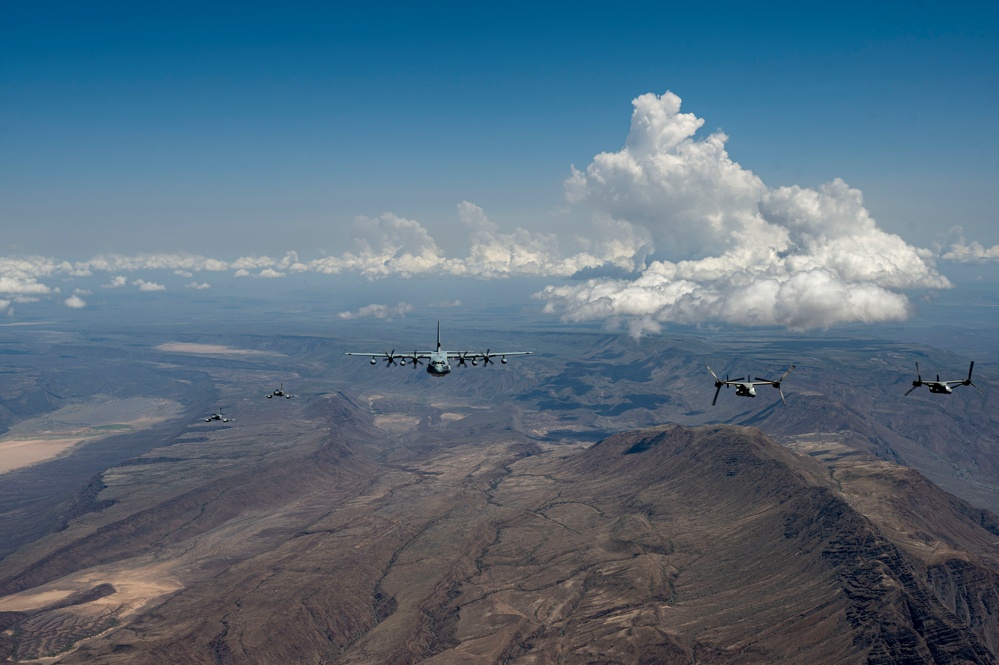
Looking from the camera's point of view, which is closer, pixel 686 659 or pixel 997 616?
pixel 686 659

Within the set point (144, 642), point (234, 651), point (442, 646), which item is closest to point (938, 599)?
point (442, 646)

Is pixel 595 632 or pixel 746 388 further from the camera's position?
pixel 595 632

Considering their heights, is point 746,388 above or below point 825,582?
above

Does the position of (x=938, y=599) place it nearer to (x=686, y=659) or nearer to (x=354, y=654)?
(x=686, y=659)

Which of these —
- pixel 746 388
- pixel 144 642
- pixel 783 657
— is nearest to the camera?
pixel 746 388

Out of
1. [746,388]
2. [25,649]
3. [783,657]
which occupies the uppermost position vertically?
[746,388]

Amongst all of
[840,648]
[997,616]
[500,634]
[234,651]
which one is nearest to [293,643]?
[234,651]

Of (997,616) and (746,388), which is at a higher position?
(746,388)

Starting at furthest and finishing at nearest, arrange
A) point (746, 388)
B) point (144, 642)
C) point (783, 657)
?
1. point (144, 642)
2. point (783, 657)
3. point (746, 388)

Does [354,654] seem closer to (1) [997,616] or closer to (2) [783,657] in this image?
(2) [783,657]
